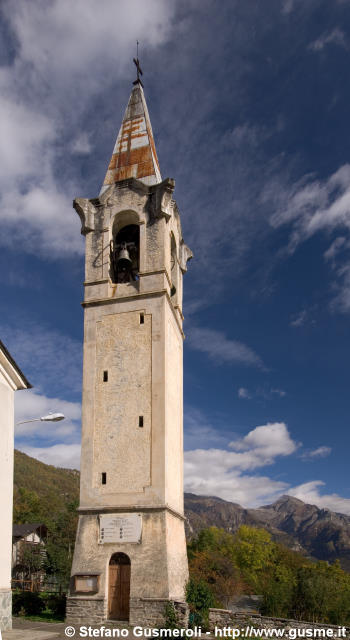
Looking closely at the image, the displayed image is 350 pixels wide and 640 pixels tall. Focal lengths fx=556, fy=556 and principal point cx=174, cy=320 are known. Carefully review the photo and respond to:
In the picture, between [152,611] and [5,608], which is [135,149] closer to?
[152,611]

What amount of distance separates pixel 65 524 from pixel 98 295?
3993cm

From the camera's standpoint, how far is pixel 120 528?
22.7m

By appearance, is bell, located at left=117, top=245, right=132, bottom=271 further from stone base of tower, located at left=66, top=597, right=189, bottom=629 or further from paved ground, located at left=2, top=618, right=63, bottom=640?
paved ground, located at left=2, top=618, right=63, bottom=640

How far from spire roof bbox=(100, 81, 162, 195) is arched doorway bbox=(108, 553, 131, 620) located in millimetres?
17997

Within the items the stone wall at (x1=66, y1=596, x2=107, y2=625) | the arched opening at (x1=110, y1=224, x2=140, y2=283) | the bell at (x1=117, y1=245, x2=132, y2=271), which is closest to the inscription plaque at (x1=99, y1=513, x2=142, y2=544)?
the stone wall at (x1=66, y1=596, x2=107, y2=625)

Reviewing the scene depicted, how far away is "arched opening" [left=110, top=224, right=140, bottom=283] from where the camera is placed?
92.2ft

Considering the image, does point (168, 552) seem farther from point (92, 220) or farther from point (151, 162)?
point (151, 162)

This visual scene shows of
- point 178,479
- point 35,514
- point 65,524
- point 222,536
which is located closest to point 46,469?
point 35,514

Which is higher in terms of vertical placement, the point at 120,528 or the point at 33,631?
the point at 120,528

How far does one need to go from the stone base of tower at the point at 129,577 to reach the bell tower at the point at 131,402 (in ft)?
0.13

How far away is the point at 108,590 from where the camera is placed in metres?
22.1

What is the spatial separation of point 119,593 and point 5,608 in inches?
308

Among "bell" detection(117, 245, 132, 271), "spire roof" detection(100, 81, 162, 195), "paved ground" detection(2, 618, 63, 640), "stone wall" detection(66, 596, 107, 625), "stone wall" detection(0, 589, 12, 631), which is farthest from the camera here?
"spire roof" detection(100, 81, 162, 195)

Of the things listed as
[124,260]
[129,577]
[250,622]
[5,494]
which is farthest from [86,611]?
[124,260]
